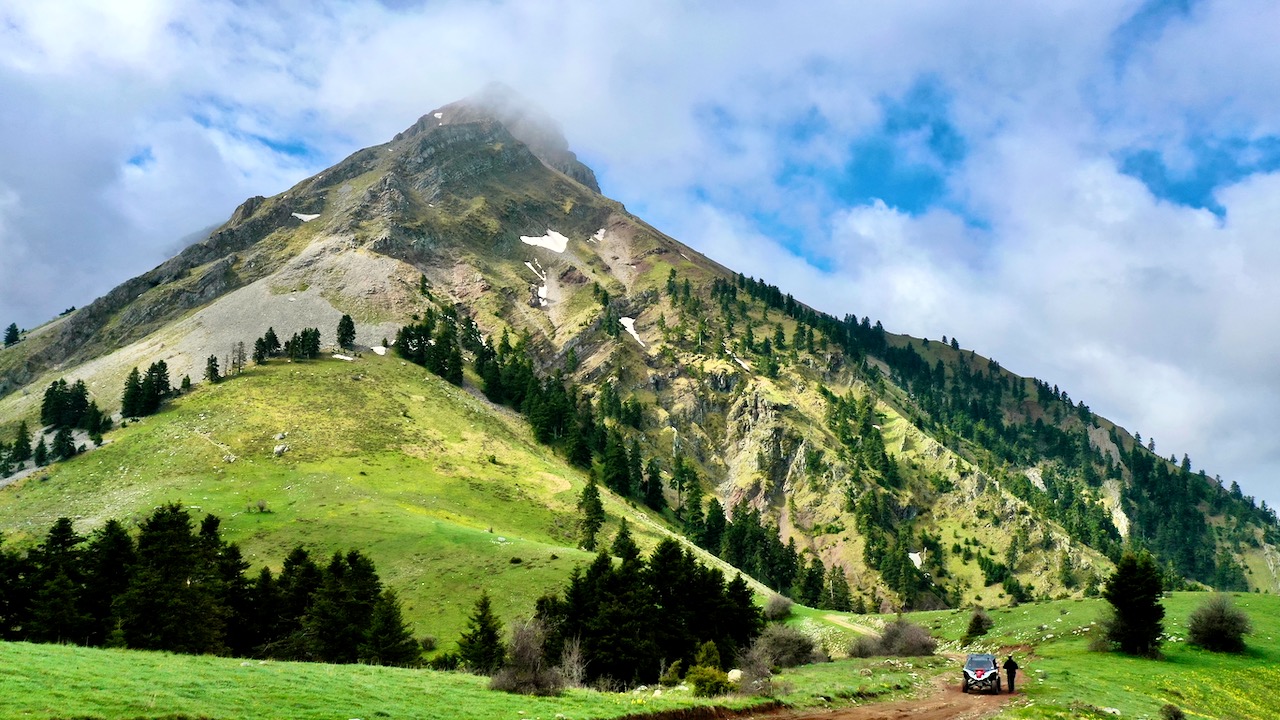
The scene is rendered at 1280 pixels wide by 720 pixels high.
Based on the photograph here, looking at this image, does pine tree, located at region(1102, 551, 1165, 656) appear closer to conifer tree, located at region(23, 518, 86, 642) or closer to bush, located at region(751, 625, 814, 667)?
bush, located at region(751, 625, 814, 667)

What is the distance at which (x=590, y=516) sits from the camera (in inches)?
3752

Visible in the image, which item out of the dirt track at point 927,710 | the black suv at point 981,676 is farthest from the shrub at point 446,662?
the black suv at point 981,676

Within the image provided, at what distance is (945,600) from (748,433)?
65.2 meters

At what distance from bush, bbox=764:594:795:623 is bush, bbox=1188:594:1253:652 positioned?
3508cm

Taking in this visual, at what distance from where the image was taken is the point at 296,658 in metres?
46.5

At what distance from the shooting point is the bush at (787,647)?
1987 inches

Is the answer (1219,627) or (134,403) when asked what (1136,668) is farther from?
(134,403)

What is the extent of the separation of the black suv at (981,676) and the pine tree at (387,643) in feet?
105

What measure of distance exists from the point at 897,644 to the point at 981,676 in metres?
20.3

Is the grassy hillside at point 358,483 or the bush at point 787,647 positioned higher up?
the grassy hillside at point 358,483

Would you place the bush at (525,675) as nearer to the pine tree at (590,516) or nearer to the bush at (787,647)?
the bush at (787,647)

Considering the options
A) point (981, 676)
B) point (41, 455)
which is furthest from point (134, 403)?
point (981, 676)

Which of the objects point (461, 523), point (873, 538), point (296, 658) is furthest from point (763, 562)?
point (296, 658)

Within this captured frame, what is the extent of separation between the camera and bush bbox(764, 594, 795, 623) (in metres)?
72.2
